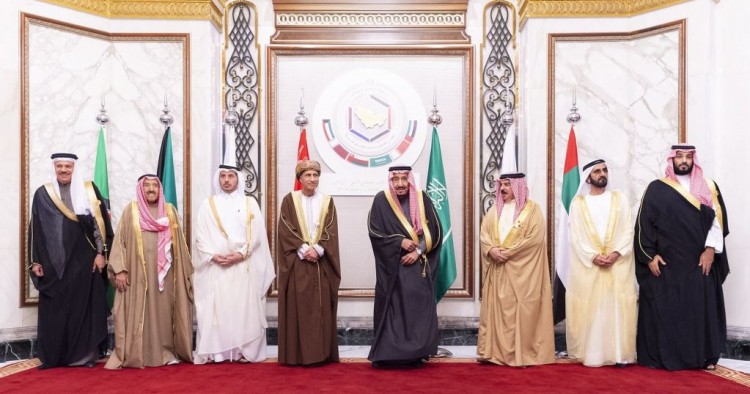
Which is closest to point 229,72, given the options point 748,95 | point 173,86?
point 173,86

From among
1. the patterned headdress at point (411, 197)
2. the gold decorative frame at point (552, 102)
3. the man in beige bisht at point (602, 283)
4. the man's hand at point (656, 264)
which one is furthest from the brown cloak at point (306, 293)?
the man's hand at point (656, 264)

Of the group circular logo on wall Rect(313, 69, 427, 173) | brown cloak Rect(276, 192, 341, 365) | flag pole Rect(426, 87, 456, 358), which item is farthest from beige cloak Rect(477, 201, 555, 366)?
circular logo on wall Rect(313, 69, 427, 173)

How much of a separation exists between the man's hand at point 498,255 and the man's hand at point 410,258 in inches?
22.9

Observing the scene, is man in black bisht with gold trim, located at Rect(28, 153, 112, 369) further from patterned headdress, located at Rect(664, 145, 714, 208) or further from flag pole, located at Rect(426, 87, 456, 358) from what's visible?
patterned headdress, located at Rect(664, 145, 714, 208)

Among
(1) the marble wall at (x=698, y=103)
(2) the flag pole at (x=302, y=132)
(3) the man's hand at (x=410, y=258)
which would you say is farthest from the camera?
(2) the flag pole at (x=302, y=132)

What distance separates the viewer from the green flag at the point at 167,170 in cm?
591

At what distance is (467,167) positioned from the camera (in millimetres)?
6309

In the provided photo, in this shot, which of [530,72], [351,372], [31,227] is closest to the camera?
[351,372]

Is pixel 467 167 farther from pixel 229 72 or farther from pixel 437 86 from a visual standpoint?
pixel 229 72

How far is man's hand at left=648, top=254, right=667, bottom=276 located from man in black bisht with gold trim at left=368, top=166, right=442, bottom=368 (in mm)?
1519

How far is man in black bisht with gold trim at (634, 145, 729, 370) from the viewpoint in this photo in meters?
4.85

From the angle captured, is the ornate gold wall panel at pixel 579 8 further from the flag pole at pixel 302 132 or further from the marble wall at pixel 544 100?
the flag pole at pixel 302 132

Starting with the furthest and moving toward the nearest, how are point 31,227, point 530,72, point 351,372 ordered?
1. point 530,72
2. point 31,227
3. point 351,372

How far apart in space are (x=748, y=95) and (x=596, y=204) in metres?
1.50
